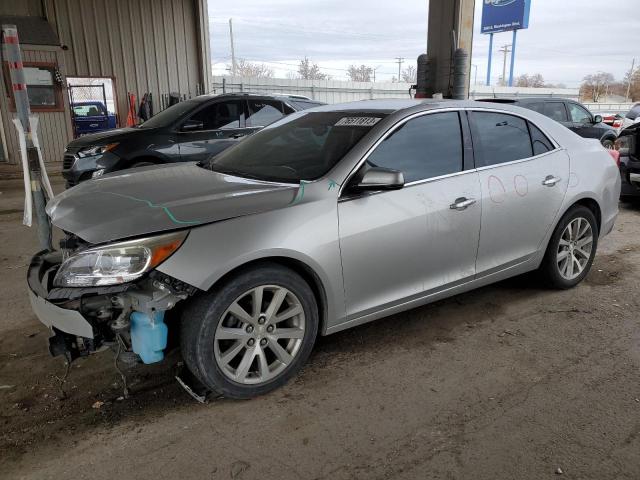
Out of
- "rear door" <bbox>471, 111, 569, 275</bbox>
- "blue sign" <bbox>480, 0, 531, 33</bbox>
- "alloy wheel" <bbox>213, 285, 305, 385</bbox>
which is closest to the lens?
"alloy wheel" <bbox>213, 285, 305, 385</bbox>

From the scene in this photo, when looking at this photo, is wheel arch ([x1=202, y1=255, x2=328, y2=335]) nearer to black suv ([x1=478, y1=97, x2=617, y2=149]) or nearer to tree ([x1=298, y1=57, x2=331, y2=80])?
black suv ([x1=478, y1=97, x2=617, y2=149])

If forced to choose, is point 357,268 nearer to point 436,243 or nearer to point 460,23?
point 436,243

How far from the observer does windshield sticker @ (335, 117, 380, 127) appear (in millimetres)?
3346

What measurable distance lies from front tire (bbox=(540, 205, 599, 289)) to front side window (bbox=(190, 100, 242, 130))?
17.3ft

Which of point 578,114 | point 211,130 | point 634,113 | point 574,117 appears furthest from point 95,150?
point 634,113

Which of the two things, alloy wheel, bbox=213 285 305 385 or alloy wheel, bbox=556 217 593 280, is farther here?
alloy wheel, bbox=556 217 593 280

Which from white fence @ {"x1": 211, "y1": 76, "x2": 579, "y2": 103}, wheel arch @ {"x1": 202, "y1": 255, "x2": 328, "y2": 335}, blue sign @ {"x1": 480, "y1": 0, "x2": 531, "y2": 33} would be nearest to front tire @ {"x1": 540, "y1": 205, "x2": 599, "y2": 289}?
wheel arch @ {"x1": 202, "y1": 255, "x2": 328, "y2": 335}

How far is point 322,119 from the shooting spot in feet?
12.3

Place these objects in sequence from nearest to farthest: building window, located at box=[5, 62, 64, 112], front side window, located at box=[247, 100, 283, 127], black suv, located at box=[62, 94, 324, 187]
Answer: black suv, located at box=[62, 94, 324, 187] → front side window, located at box=[247, 100, 283, 127] → building window, located at box=[5, 62, 64, 112]

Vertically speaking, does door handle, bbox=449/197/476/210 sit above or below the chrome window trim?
below

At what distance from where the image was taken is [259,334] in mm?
2799

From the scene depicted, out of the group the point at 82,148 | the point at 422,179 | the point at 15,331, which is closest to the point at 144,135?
the point at 82,148

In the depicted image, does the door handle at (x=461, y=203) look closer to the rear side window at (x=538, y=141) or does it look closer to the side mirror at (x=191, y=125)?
the rear side window at (x=538, y=141)

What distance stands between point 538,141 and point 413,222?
1.58 m
